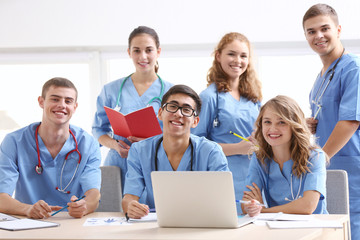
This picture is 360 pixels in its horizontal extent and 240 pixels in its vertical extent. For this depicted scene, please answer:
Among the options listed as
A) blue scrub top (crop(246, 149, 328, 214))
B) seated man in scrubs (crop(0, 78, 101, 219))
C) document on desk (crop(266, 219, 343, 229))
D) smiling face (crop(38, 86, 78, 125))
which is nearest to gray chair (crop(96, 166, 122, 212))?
seated man in scrubs (crop(0, 78, 101, 219))

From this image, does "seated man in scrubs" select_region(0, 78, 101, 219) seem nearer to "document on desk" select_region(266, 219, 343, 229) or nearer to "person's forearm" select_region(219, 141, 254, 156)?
"person's forearm" select_region(219, 141, 254, 156)

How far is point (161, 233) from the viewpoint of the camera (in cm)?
161

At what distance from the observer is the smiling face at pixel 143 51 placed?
276cm

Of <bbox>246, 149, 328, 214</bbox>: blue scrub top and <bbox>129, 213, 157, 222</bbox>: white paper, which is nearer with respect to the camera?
<bbox>129, 213, 157, 222</bbox>: white paper

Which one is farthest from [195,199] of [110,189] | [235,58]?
[235,58]

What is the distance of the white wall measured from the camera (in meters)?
3.93

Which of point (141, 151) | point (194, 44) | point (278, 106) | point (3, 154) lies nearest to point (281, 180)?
point (278, 106)

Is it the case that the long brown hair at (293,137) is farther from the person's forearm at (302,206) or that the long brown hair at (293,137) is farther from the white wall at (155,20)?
the white wall at (155,20)

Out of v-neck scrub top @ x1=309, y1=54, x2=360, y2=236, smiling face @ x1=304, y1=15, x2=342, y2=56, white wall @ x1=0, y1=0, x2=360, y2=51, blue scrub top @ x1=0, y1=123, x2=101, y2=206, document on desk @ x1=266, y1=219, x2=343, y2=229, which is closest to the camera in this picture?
document on desk @ x1=266, y1=219, x2=343, y2=229

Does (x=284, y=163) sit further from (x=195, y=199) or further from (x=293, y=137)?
(x=195, y=199)

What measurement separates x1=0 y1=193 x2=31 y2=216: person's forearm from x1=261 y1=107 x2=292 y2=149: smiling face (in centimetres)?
105

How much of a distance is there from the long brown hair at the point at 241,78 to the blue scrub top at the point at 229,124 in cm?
8

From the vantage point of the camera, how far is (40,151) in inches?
91.8

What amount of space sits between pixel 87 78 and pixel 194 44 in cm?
100
